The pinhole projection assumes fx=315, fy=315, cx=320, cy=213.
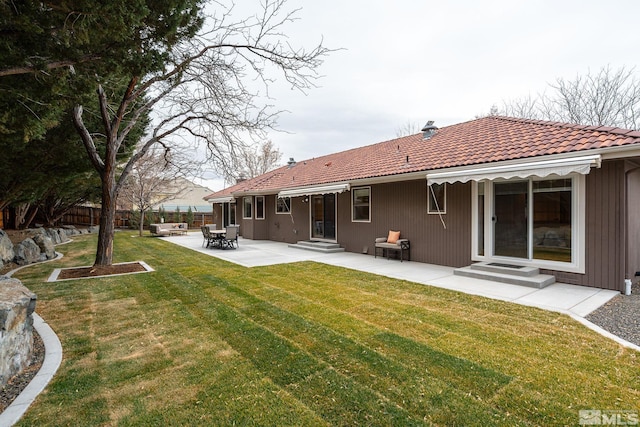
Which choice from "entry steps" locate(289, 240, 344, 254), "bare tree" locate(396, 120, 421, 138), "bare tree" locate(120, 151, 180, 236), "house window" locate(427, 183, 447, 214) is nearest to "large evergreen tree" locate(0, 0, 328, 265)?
"house window" locate(427, 183, 447, 214)

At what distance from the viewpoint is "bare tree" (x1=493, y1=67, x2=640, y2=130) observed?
67.1 ft

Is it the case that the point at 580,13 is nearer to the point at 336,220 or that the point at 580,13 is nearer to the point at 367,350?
the point at 336,220

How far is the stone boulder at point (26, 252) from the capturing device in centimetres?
1188

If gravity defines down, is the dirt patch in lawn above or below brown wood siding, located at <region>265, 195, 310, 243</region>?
below

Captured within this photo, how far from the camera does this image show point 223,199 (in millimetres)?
23688

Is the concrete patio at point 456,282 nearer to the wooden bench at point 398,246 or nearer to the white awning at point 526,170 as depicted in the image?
the wooden bench at point 398,246

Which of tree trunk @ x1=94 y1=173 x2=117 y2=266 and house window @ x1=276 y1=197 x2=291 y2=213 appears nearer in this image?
tree trunk @ x1=94 y1=173 x2=117 y2=266

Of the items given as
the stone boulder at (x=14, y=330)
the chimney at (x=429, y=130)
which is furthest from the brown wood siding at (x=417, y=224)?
the stone boulder at (x=14, y=330)

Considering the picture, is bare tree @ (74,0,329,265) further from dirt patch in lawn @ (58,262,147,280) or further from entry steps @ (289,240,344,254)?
entry steps @ (289,240,344,254)

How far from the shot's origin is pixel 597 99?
2181cm

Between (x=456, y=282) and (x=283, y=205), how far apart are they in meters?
12.8

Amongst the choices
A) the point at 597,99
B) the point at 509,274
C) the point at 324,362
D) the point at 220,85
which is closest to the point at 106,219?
the point at 220,85

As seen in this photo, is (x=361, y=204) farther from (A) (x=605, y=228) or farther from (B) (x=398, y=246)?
(A) (x=605, y=228)

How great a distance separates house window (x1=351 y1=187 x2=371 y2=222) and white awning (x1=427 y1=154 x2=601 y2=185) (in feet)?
13.8
